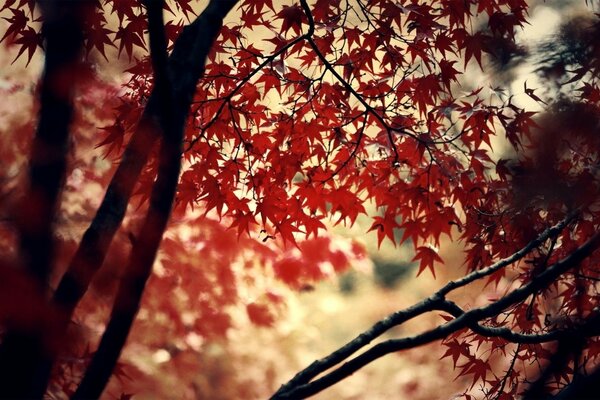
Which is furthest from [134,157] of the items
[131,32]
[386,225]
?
[386,225]

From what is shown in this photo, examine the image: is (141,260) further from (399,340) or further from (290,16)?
(290,16)

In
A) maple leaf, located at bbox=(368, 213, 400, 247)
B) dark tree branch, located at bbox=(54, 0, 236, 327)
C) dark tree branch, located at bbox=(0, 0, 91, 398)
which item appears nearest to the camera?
dark tree branch, located at bbox=(0, 0, 91, 398)

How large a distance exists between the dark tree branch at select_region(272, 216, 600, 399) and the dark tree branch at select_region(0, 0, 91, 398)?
0.69m

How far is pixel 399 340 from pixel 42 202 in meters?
1.04

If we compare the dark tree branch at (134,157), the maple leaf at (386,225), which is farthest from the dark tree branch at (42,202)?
the maple leaf at (386,225)

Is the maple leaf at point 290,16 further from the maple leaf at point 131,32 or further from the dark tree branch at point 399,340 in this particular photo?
the dark tree branch at point 399,340

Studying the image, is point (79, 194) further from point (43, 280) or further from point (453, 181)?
point (43, 280)

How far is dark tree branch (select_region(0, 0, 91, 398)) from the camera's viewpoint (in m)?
1.55

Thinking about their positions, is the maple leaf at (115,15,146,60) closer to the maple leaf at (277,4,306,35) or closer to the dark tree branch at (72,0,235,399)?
the maple leaf at (277,4,306,35)

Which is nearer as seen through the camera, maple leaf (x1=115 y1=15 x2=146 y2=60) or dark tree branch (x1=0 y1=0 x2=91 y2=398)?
dark tree branch (x1=0 y1=0 x2=91 y2=398)

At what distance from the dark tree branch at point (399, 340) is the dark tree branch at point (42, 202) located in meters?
0.69

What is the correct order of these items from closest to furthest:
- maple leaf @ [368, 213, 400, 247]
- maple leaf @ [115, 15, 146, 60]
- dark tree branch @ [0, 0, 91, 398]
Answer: dark tree branch @ [0, 0, 91, 398] → maple leaf @ [115, 15, 146, 60] → maple leaf @ [368, 213, 400, 247]

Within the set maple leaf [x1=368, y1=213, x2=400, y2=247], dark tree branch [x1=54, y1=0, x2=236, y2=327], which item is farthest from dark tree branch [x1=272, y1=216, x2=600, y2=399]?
maple leaf [x1=368, y1=213, x2=400, y2=247]

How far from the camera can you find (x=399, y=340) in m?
1.73
